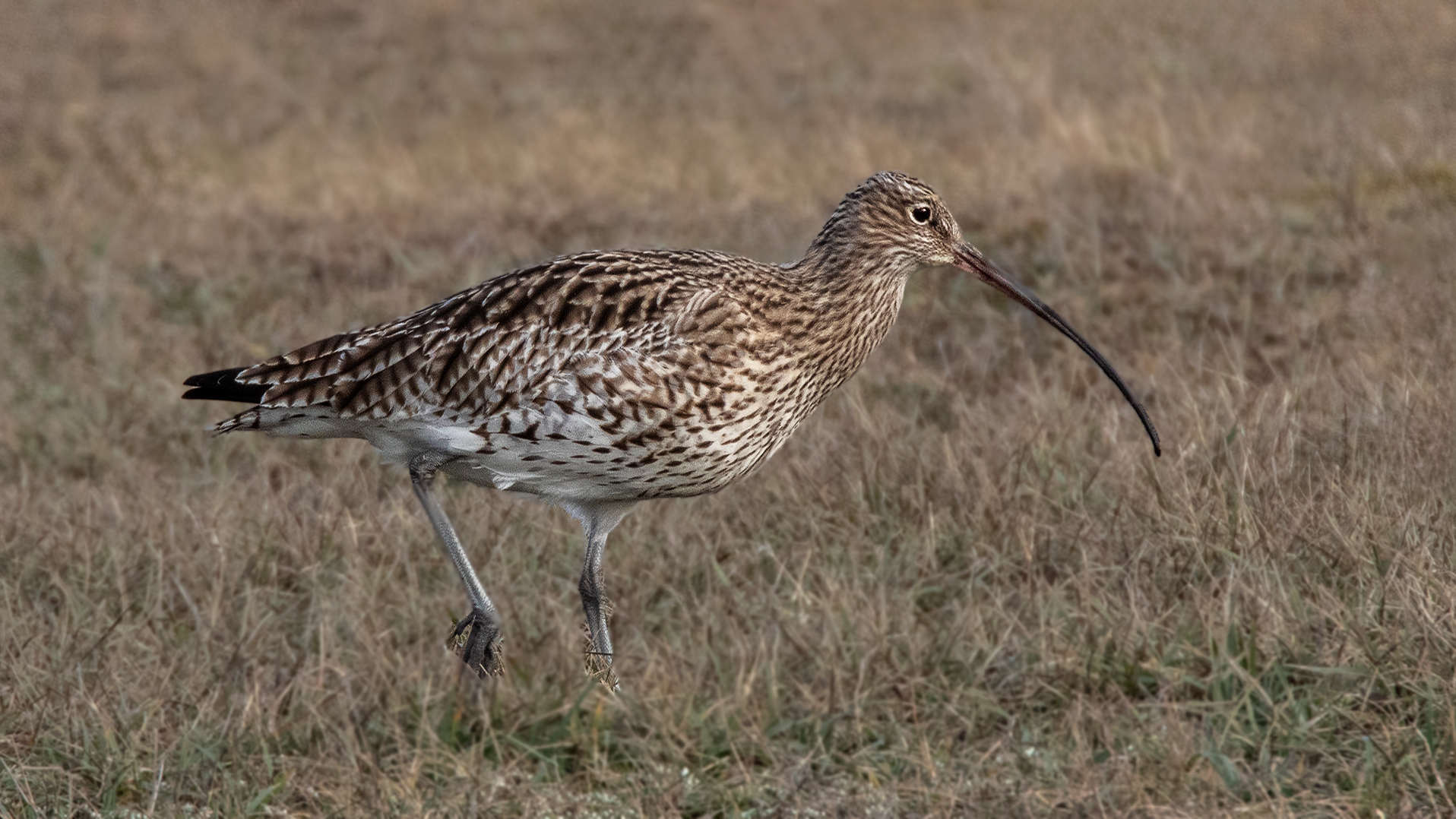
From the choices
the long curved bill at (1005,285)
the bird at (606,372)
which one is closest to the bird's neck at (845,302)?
the bird at (606,372)

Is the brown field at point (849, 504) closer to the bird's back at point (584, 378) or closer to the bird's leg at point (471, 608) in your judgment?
the bird's leg at point (471, 608)

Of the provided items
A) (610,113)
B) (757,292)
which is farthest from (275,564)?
(610,113)

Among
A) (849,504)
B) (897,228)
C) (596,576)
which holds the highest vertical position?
(897,228)

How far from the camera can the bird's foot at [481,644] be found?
16.4 feet

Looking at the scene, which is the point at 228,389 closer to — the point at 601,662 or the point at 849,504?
the point at 601,662

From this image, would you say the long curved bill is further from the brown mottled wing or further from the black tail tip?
the black tail tip

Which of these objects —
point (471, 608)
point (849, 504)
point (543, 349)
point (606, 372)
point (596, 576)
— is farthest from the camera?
point (849, 504)

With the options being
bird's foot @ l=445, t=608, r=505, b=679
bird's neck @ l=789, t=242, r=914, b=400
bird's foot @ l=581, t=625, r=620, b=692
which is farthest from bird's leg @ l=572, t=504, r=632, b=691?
bird's neck @ l=789, t=242, r=914, b=400

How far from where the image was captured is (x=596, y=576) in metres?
5.25

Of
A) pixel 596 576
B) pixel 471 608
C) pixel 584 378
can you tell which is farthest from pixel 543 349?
pixel 471 608

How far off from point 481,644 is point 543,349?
911 millimetres

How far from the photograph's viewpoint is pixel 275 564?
18.9ft

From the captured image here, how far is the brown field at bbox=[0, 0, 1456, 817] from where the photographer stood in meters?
4.36

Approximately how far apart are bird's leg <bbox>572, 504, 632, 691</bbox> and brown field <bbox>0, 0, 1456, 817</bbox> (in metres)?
0.09
